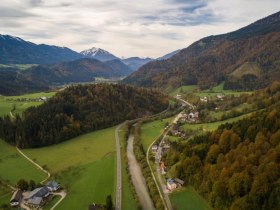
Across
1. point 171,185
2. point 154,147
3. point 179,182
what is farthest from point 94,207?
point 154,147

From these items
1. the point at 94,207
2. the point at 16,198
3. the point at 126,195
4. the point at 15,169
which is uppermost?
the point at 15,169

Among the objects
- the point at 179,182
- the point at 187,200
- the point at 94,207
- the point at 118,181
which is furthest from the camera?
the point at 118,181

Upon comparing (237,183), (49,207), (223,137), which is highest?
(223,137)

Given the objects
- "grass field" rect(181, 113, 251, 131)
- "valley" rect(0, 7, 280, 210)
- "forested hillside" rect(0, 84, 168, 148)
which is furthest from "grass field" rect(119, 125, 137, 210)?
"forested hillside" rect(0, 84, 168, 148)

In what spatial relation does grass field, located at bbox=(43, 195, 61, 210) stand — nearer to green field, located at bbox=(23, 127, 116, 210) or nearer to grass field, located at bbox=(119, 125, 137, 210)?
green field, located at bbox=(23, 127, 116, 210)

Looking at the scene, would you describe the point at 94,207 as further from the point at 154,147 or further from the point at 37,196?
the point at 154,147

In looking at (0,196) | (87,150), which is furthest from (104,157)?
(0,196)

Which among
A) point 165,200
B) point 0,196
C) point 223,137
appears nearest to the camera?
point 165,200

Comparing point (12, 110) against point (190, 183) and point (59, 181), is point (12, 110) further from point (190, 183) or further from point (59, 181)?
point (190, 183)
